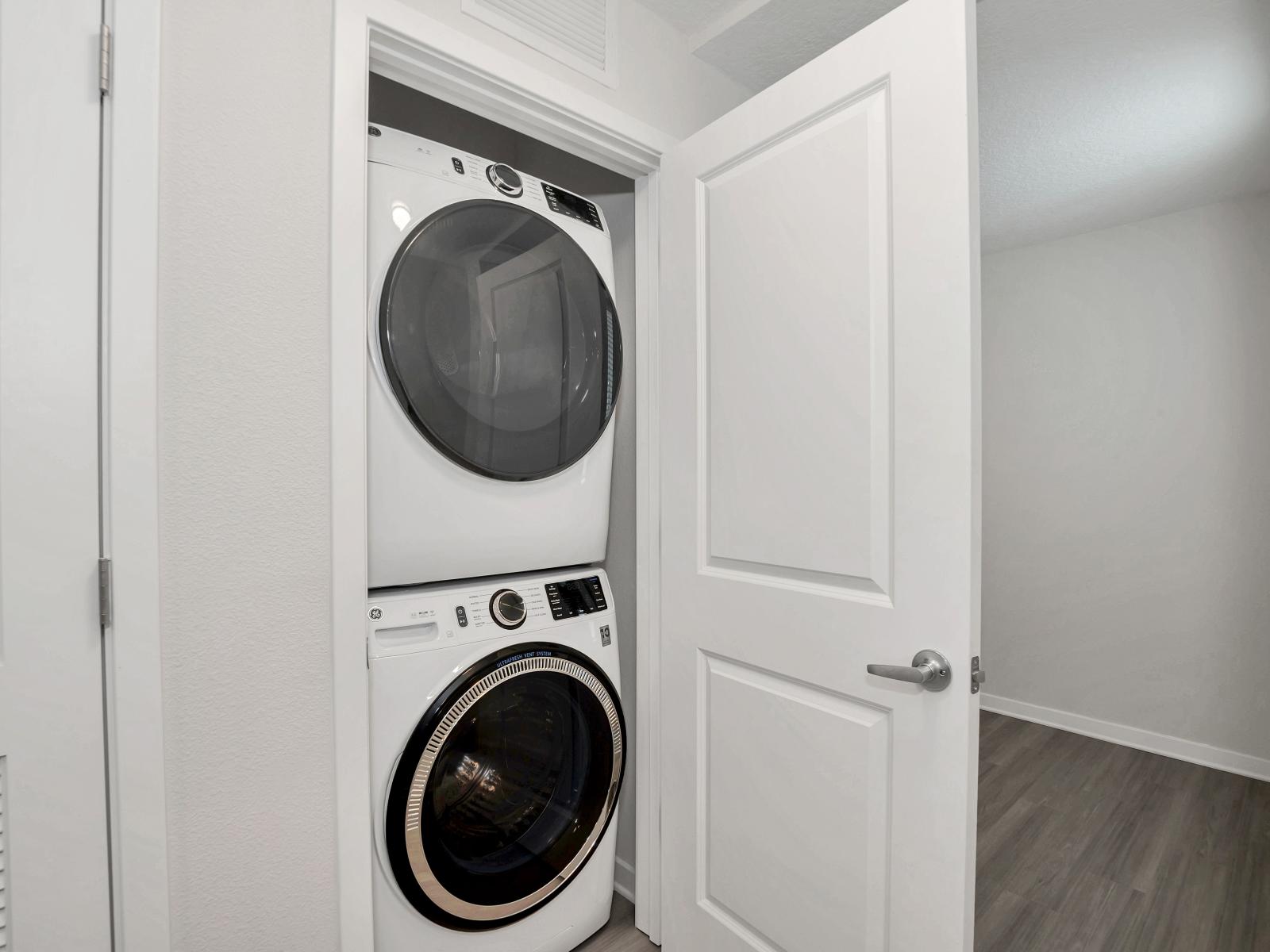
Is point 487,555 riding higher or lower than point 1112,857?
higher

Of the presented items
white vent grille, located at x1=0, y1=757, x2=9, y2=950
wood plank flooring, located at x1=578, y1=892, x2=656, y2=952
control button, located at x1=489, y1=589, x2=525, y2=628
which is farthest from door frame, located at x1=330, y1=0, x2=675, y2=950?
wood plank flooring, located at x1=578, y1=892, x2=656, y2=952

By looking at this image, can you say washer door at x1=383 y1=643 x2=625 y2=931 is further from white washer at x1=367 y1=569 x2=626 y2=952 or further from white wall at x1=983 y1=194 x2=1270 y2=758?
white wall at x1=983 y1=194 x2=1270 y2=758

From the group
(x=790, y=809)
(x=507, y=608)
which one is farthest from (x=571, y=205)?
(x=790, y=809)

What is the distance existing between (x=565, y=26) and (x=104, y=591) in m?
1.40

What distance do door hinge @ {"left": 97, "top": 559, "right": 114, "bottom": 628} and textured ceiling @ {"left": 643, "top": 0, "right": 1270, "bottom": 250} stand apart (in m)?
1.67

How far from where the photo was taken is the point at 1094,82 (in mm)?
Result: 1894

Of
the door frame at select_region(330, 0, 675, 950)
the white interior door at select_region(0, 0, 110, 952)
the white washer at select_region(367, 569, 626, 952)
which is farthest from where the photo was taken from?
the white washer at select_region(367, 569, 626, 952)

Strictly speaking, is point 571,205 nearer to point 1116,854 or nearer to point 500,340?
point 500,340

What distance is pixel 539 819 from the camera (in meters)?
1.42

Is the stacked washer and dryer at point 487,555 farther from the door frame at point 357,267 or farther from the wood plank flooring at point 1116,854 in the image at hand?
the wood plank flooring at point 1116,854

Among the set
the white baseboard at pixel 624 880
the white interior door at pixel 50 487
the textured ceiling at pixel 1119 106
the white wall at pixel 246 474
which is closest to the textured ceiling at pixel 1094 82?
the textured ceiling at pixel 1119 106

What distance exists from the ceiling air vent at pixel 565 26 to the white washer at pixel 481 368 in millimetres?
259

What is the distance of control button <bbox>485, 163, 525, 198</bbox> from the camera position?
1381mm

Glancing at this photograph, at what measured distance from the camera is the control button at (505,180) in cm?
138
